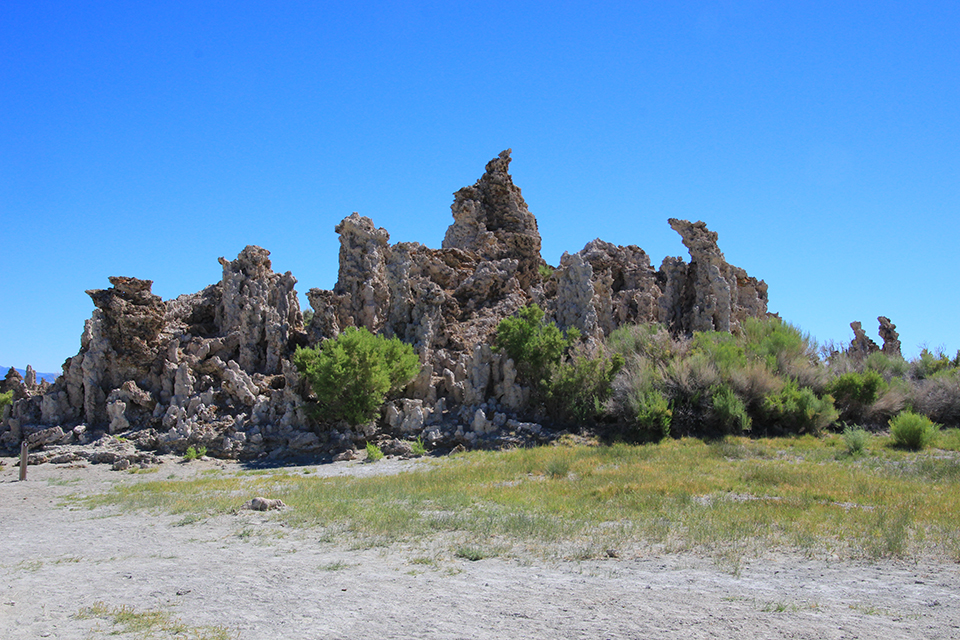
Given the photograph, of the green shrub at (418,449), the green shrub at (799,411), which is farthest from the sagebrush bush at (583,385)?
the green shrub at (799,411)

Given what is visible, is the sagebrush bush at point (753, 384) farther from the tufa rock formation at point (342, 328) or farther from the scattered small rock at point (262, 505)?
the scattered small rock at point (262, 505)

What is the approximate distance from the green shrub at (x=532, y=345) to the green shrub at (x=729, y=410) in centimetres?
568

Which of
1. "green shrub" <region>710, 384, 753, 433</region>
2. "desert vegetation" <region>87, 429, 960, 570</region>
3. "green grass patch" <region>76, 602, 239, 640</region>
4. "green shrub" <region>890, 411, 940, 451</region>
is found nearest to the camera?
"green grass patch" <region>76, 602, 239, 640</region>

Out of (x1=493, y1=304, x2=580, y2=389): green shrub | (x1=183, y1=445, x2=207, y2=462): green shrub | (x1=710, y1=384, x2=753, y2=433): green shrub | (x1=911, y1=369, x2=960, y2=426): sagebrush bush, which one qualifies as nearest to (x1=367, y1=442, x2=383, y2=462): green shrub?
(x1=183, y1=445, x2=207, y2=462): green shrub

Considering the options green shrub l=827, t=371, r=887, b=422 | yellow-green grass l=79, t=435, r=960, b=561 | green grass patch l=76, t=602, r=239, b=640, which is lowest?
yellow-green grass l=79, t=435, r=960, b=561

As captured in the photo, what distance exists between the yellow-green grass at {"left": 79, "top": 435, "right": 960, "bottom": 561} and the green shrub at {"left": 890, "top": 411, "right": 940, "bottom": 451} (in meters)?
→ 0.50

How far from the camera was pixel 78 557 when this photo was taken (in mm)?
9281

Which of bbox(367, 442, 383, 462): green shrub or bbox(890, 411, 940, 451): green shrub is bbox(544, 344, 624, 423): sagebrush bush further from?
bbox(890, 411, 940, 451): green shrub

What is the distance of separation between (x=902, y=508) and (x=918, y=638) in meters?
6.45

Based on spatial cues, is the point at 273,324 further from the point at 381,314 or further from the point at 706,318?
the point at 706,318

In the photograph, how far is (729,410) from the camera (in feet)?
71.1

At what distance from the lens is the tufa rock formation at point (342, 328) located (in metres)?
22.6

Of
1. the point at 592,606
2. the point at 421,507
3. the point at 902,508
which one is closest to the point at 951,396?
the point at 902,508

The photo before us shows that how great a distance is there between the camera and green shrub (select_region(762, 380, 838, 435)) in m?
22.3
